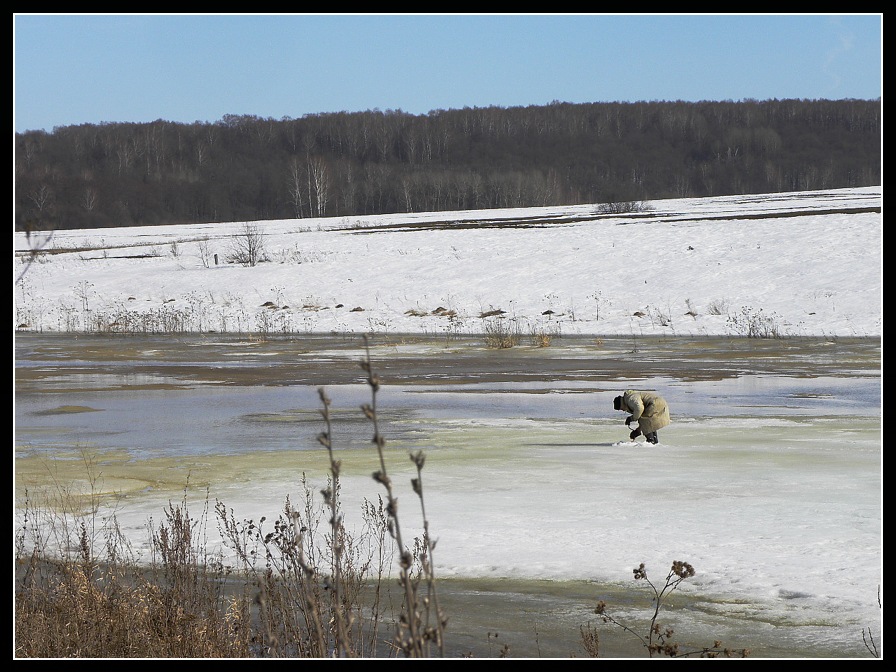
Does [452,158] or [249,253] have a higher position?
[452,158]

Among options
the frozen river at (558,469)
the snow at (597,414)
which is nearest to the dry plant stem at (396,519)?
the snow at (597,414)

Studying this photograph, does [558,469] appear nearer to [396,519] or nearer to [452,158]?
[396,519]

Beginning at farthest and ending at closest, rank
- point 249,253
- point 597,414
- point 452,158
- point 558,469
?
point 452,158 < point 249,253 < point 597,414 < point 558,469

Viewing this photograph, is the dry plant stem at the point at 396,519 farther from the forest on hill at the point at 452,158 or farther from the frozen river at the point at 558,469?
the forest on hill at the point at 452,158

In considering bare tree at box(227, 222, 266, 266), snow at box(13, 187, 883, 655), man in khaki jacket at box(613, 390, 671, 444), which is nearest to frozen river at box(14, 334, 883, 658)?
snow at box(13, 187, 883, 655)

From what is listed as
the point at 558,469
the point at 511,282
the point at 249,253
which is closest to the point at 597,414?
the point at 558,469

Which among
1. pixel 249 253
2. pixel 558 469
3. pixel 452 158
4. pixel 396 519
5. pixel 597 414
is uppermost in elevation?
pixel 452 158

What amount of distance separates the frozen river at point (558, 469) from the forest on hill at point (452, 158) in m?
78.5

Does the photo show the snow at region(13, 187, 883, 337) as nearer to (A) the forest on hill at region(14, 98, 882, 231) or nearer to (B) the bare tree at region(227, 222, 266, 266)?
(B) the bare tree at region(227, 222, 266, 266)

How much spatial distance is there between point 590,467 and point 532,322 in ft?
75.9

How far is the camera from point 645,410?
40.1 ft

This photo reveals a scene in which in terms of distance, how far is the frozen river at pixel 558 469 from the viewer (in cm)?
675

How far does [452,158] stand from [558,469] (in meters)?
129
